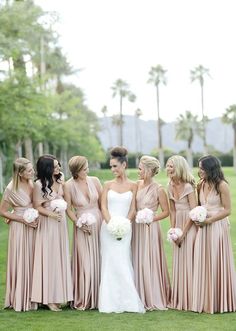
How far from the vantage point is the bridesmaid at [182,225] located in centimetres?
943

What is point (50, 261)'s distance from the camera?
31.6 feet

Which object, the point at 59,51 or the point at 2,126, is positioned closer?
the point at 2,126

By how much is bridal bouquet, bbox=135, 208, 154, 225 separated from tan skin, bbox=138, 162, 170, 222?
0.46 ft

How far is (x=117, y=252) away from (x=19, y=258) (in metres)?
1.39

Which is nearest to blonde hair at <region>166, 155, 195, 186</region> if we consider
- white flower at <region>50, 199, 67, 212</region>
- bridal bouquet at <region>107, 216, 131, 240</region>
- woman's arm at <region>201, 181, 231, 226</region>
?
woman's arm at <region>201, 181, 231, 226</region>

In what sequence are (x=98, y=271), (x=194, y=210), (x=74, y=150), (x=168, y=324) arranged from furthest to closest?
(x=74, y=150) < (x=98, y=271) < (x=194, y=210) < (x=168, y=324)

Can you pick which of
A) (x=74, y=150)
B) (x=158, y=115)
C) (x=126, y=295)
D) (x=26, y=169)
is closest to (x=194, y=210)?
(x=126, y=295)

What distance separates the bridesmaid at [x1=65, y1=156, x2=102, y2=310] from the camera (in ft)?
31.7

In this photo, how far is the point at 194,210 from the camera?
9188 mm

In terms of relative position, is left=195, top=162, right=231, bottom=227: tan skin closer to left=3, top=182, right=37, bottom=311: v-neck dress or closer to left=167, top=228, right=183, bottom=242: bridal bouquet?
left=167, top=228, right=183, bottom=242: bridal bouquet

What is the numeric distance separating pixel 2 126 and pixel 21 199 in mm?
26161

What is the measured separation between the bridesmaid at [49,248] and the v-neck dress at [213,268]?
1811 millimetres

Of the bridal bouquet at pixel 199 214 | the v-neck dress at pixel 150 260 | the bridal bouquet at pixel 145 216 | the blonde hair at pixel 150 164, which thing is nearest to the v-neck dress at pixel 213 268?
the bridal bouquet at pixel 199 214

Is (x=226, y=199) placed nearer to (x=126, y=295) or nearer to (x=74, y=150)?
(x=126, y=295)
